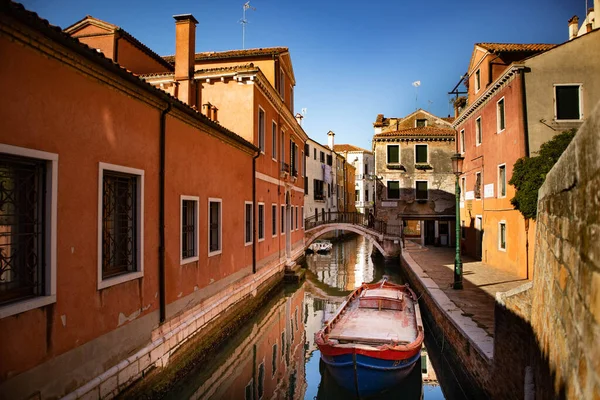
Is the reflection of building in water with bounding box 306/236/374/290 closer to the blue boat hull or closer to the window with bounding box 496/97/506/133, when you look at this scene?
the window with bounding box 496/97/506/133

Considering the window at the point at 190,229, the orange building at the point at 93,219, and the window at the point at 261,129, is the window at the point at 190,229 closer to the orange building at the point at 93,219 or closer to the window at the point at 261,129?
the orange building at the point at 93,219

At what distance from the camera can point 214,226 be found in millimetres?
9617

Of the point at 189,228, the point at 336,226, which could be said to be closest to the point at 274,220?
the point at 189,228

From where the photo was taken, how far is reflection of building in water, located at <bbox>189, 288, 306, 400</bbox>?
7.54m

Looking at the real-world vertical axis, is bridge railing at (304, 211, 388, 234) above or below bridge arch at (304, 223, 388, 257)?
above

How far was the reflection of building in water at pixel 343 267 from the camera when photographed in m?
19.6

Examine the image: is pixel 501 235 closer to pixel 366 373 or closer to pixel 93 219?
pixel 366 373

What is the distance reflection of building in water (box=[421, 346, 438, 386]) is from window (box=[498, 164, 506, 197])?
26.5 ft

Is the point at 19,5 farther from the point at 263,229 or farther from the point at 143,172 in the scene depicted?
the point at 263,229

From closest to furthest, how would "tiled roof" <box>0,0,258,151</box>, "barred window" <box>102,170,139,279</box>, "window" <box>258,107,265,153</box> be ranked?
1. "tiled roof" <box>0,0,258,151</box>
2. "barred window" <box>102,170,139,279</box>
3. "window" <box>258,107,265,153</box>

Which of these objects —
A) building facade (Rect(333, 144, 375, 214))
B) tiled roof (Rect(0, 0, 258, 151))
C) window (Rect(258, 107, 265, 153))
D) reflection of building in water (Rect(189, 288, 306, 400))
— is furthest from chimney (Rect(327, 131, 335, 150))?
tiled roof (Rect(0, 0, 258, 151))

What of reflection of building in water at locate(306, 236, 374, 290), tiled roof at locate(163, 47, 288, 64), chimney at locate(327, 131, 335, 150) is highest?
chimney at locate(327, 131, 335, 150)

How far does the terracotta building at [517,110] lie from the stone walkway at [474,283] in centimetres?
74

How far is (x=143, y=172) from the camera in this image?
6352 mm
